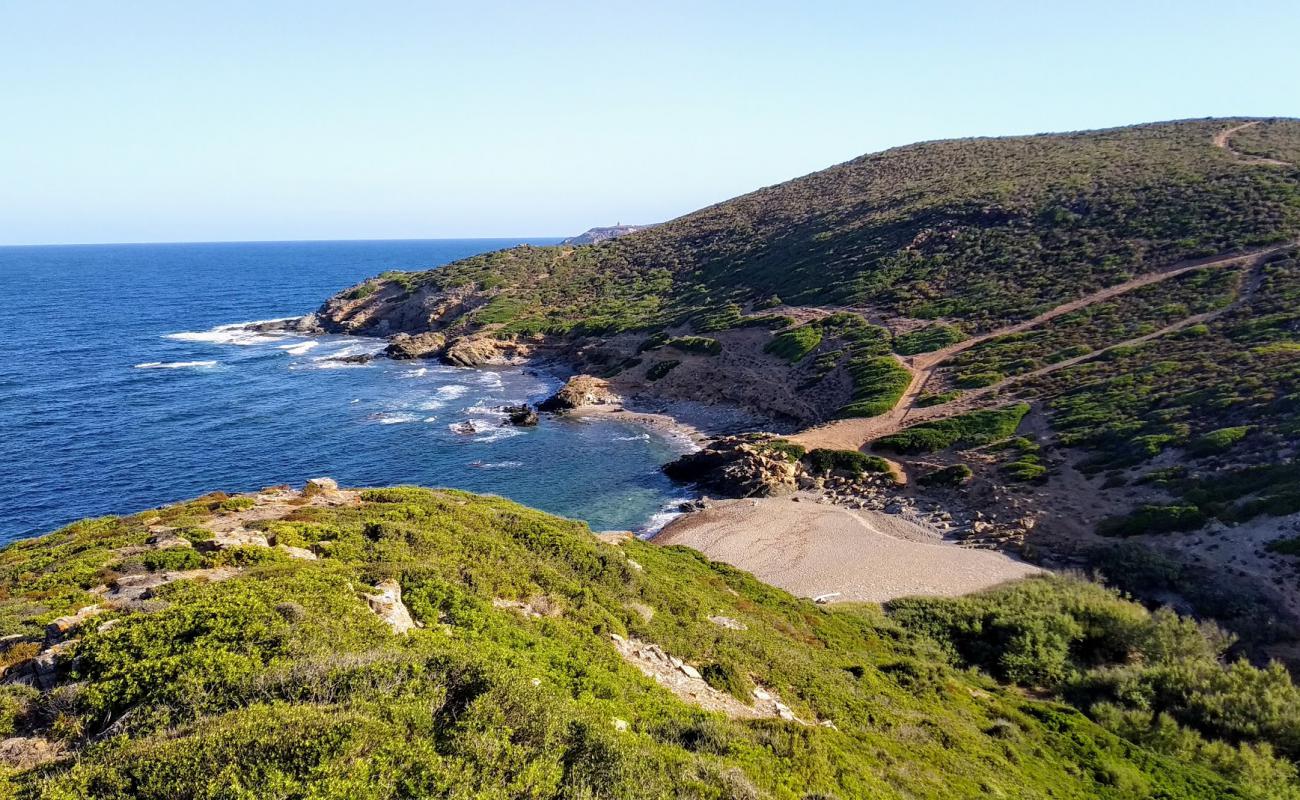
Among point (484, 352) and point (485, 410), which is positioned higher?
point (484, 352)

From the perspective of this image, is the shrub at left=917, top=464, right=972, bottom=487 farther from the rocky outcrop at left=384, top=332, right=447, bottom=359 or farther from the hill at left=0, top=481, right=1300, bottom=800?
the rocky outcrop at left=384, top=332, right=447, bottom=359

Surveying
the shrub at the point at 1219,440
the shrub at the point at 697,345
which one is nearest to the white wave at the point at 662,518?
the shrub at the point at 697,345

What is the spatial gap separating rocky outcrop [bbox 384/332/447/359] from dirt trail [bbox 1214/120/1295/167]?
286ft

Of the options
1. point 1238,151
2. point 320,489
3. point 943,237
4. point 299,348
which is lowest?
point 320,489

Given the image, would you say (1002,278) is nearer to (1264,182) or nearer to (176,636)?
(1264,182)

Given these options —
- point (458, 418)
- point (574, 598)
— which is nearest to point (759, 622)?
point (574, 598)

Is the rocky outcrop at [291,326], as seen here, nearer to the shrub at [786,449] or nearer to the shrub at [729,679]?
the shrub at [786,449]

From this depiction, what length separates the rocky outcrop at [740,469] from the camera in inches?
1560

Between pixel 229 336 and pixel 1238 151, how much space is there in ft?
400

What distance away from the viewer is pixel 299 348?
79562 millimetres

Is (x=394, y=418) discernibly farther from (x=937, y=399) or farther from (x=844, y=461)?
(x=937, y=399)

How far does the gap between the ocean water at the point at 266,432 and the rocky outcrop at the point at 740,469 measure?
2125 mm

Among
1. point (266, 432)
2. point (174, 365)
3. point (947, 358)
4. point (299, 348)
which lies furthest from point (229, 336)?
point (947, 358)

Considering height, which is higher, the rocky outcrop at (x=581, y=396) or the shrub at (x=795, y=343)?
the shrub at (x=795, y=343)
